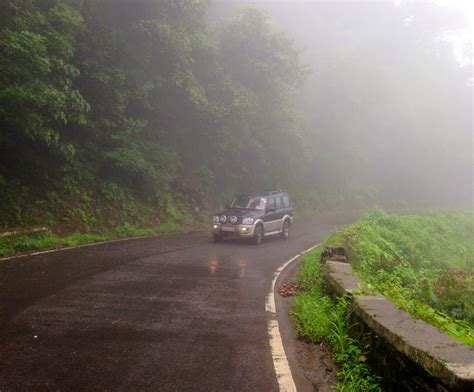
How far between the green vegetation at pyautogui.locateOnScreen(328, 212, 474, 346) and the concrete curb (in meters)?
0.37

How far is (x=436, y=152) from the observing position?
53062 millimetres

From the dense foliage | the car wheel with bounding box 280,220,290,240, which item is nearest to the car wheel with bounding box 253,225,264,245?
the car wheel with bounding box 280,220,290,240

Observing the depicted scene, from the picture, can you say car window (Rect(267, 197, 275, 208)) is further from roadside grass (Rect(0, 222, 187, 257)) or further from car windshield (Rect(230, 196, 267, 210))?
roadside grass (Rect(0, 222, 187, 257))

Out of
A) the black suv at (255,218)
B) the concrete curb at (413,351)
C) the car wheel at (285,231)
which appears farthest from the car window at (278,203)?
the concrete curb at (413,351)

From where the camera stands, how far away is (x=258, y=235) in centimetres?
1502

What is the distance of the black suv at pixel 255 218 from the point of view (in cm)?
1469

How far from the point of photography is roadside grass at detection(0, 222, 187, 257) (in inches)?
436

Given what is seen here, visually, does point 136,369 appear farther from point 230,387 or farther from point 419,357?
point 419,357

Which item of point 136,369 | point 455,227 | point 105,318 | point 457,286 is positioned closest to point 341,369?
point 136,369

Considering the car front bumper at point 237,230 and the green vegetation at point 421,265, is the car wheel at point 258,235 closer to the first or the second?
the car front bumper at point 237,230

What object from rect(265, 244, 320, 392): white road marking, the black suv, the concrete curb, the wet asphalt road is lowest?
rect(265, 244, 320, 392): white road marking

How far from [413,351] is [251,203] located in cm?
1233

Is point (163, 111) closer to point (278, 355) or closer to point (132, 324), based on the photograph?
point (132, 324)

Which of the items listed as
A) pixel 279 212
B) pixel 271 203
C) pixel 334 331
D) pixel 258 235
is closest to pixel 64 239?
pixel 258 235
